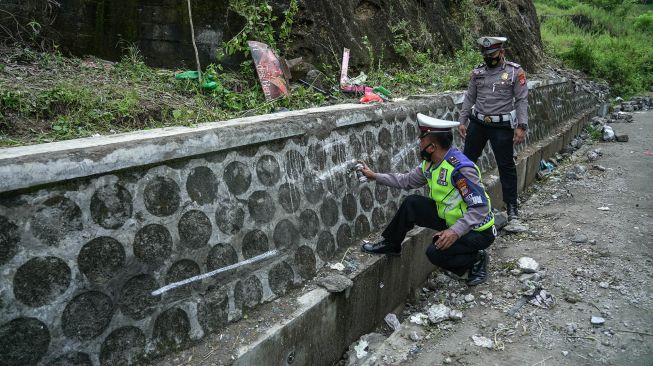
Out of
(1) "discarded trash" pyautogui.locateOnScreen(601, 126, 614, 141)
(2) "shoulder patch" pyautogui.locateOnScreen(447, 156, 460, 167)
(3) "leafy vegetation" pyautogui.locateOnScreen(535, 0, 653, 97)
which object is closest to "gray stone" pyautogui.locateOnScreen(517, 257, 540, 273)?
(2) "shoulder patch" pyautogui.locateOnScreen(447, 156, 460, 167)

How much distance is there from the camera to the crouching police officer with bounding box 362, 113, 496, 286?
3771 millimetres

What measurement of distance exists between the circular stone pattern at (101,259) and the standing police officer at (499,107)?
4.32 metres

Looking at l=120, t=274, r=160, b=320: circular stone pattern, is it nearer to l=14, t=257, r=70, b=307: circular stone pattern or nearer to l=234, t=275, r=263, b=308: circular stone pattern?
l=14, t=257, r=70, b=307: circular stone pattern

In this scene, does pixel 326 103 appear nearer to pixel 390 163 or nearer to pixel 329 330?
pixel 390 163

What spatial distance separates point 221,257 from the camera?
3045 mm

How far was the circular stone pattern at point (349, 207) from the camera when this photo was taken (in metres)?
4.17

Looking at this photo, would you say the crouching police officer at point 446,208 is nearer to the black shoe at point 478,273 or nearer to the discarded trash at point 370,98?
the black shoe at point 478,273

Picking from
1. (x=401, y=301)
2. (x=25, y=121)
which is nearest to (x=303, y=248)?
(x=401, y=301)

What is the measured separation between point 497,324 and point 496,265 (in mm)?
1190

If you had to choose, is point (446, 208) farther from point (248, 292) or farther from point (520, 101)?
point (520, 101)

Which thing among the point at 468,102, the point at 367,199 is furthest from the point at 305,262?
the point at 468,102

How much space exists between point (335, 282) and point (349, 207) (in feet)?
2.87

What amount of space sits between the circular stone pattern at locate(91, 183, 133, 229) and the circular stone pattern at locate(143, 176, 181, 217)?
12 centimetres

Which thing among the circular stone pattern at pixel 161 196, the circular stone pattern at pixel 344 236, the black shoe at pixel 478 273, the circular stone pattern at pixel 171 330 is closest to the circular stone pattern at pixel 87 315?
the circular stone pattern at pixel 171 330
